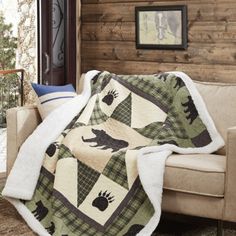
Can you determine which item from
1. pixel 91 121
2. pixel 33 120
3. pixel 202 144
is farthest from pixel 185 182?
pixel 33 120

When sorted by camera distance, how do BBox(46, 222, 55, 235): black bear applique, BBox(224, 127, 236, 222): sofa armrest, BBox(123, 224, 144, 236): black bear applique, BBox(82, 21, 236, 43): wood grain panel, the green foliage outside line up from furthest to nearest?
the green foliage outside → BBox(82, 21, 236, 43): wood grain panel → BBox(46, 222, 55, 235): black bear applique → BBox(123, 224, 144, 236): black bear applique → BBox(224, 127, 236, 222): sofa armrest

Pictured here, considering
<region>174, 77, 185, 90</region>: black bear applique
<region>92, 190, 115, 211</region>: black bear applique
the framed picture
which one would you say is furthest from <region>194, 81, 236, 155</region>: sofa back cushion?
the framed picture

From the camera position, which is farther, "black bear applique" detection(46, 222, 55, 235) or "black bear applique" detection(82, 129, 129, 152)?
"black bear applique" detection(82, 129, 129, 152)

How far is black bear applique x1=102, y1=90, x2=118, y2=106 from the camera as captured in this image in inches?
146

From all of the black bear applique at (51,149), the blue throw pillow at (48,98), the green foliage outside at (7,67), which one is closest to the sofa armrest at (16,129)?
the blue throw pillow at (48,98)

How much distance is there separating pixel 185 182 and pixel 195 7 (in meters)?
2.32

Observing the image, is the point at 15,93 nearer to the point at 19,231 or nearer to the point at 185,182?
the point at 19,231

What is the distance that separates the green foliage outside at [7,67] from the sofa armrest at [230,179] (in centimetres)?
367

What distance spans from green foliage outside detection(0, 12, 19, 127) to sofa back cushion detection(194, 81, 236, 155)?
3.17 m

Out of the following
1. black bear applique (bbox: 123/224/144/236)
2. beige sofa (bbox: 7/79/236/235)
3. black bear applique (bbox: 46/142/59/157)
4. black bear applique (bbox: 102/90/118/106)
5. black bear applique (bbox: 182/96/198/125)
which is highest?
black bear applique (bbox: 102/90/118/106)

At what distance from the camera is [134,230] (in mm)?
3152

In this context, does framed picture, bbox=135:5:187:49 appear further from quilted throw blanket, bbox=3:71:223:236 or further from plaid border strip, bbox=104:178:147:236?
plaid border strip, bbox=104:178:147:236

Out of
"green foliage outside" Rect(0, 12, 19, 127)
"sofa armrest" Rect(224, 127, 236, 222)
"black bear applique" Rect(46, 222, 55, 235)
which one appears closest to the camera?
"sofa armrest" Rect(224, 127, 236, 222)

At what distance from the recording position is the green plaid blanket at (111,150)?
126 inches
